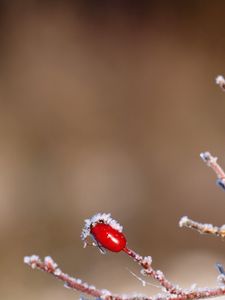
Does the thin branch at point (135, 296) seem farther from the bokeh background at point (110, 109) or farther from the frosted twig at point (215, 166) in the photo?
the bokeh background at point (110, 109)

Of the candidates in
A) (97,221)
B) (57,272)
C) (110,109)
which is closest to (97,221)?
(97,221)

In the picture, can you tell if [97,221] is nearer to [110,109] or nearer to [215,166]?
[215,166]

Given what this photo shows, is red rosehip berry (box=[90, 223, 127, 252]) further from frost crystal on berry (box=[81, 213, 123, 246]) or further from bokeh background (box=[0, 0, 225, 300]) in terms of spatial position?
bokeh background (box=[0, 0, 225, 300])

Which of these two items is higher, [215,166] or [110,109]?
[110,109]

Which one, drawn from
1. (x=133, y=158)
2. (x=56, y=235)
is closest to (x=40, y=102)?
(x=133, y=158)

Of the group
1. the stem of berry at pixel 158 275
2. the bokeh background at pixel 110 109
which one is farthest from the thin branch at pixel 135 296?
the bokeh background at pixel 110 109

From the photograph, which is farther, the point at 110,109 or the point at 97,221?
the point at 110,109
